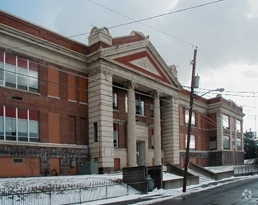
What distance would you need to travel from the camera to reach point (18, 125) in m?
25.2

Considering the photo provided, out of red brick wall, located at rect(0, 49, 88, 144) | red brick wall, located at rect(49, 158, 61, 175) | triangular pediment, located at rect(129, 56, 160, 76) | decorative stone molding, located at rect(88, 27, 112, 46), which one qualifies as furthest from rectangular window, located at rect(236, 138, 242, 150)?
red brick wall, located at rect(49, 158, 61, 175)

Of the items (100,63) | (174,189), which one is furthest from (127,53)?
(174,189)

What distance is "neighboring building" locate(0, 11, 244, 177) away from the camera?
82.0ft

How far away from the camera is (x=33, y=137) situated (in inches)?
1030

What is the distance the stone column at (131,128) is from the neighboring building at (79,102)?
101 millimetres

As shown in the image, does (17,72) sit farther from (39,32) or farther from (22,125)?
(39,32)

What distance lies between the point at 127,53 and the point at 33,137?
13.6m

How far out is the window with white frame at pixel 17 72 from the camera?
24.6 metres

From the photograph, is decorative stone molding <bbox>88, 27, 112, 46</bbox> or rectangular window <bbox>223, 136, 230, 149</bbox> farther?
rectangular window <bbox>223, 136, 230, 149</bbox>

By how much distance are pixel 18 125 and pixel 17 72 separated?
161 inches

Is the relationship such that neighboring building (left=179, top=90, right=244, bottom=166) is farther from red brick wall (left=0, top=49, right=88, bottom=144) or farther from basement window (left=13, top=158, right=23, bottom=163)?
basement window (left=13, top=158, right=23, bottom=163)

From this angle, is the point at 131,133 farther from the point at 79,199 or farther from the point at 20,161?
the point at 79,199

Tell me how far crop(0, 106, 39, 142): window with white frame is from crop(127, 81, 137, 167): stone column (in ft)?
34.2

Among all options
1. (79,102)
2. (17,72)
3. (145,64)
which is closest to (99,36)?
(79,102)
